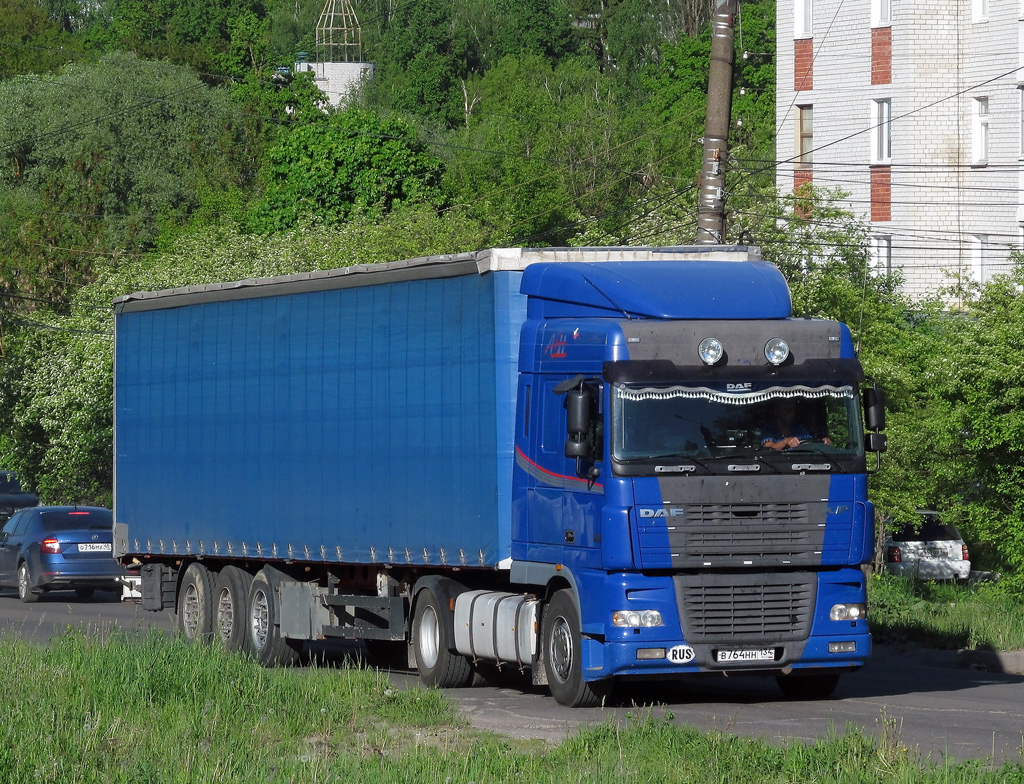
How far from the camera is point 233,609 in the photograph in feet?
60.3

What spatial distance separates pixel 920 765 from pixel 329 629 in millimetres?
8735

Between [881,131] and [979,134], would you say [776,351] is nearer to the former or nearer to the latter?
[979,134]

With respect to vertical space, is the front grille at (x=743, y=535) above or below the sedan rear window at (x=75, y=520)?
above

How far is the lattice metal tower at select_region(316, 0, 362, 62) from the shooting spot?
104125 mm

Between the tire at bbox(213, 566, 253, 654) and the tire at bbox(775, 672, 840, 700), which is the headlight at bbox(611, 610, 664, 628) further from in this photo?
the tire at bbox(213, 566, 253, 654)

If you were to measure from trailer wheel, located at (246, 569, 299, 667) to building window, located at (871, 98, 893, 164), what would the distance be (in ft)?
103

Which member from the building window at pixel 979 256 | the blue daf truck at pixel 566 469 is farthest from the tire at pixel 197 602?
the building window at pixel 979 256

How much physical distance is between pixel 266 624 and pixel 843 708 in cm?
678

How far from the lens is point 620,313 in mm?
13703

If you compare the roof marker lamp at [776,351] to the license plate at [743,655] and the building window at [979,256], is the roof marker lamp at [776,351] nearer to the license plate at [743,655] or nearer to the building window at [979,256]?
the license plate at [743,655]

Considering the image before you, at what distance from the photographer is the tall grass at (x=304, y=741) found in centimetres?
902

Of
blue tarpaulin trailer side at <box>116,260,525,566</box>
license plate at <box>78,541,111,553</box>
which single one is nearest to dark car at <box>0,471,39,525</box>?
license plate at <box>78,541,111,553</box>

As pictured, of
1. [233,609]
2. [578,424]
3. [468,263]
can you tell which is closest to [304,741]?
[578,424]

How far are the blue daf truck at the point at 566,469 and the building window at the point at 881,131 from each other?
30936 millimetres
